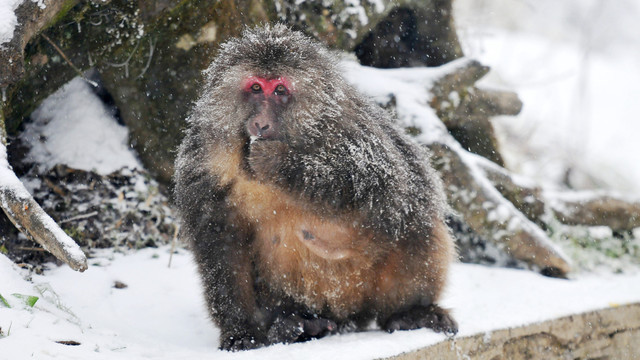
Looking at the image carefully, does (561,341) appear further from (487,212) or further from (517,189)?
(517,189)

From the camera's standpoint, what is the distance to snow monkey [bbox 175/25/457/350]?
2811 millimetres

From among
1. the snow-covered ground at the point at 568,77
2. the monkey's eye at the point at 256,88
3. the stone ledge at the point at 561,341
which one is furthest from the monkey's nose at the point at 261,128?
the snow-covered ground at the point at 568,77

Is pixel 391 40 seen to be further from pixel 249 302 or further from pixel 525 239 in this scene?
pixel 249 302

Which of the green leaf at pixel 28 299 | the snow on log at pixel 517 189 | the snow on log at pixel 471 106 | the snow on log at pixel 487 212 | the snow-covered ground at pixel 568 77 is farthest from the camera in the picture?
the snow-covered ground at pixel 568 77

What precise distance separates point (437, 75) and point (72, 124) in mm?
2916

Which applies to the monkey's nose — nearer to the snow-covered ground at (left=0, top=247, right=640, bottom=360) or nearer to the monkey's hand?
the monkey's hand

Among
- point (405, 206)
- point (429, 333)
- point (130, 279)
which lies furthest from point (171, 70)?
point (429, 333)

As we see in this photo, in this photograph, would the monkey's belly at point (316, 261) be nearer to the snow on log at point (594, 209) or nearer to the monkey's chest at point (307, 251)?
the monkey's chest at point (307, 251)

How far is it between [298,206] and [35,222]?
42.8 inches

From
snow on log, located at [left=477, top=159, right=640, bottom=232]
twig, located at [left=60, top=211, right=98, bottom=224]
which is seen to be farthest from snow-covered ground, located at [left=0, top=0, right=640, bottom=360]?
snow on log, located at [left=477, top=159, right=640, bottom=232]

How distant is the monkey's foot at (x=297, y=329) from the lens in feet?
9.83

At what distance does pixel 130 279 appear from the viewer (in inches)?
152

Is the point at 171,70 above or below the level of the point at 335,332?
above

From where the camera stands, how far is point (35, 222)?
248 centimetres
